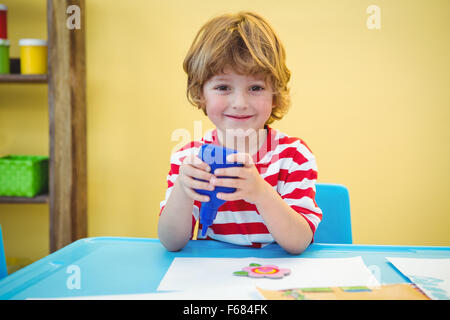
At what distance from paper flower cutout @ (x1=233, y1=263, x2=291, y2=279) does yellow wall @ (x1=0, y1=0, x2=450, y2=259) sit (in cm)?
124

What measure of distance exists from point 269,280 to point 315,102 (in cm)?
136

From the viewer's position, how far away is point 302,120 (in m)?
1.84

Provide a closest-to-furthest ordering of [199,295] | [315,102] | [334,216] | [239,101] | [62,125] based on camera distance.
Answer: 1. [199,295]
2. [239,101]
3. [334,216]
4. [62,125]
5. [315,102]

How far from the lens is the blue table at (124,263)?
56 cm

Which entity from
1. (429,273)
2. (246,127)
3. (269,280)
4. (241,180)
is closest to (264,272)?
(269,280)

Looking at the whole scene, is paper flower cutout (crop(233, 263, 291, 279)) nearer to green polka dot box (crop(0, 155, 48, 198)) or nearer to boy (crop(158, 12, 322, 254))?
boy (crop(158, 12, 322, 254))

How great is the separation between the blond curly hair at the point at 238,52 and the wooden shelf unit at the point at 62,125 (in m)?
0.83

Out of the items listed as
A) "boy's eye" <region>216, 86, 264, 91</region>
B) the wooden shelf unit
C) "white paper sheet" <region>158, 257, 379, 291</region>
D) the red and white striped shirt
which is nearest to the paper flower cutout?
"white paper sheet" <region>158, 257, 379, 291</region>

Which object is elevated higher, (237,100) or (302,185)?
(237,100)

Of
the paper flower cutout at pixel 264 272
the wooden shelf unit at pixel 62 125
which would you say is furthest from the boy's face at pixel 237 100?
the wooden shelf unit at pixel 62 125

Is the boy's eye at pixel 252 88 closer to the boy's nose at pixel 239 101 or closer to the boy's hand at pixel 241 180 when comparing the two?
the boy's nose at pixel 239 101

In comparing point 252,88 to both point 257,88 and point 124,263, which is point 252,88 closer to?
point 257,88

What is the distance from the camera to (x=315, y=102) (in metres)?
1.83

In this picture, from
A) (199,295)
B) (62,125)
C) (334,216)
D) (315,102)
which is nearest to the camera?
(199,295)
